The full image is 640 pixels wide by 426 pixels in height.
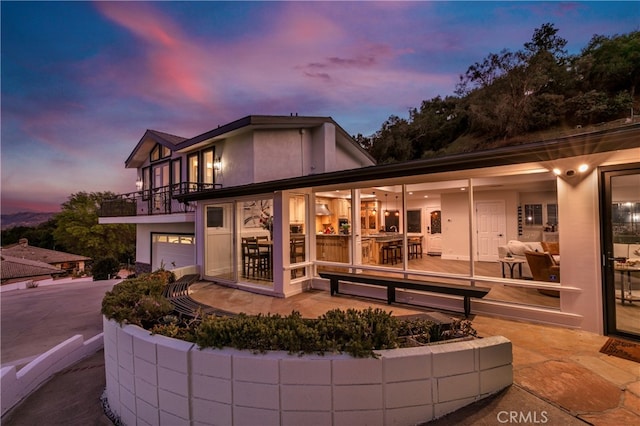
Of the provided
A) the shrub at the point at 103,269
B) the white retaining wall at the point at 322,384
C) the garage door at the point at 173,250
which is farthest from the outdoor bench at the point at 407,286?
the shrub at the point at 103,269

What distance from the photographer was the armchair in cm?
552

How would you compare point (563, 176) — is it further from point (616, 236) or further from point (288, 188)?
point (288, 188)

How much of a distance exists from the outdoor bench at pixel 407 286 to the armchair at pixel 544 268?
167 cm

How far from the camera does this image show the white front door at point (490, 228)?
8750mm

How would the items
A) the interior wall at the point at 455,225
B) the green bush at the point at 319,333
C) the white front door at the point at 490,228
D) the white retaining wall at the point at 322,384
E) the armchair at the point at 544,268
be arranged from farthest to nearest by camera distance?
the interior wall at the point at 455,225
the white front door at the point at 490,228
the armchair at the point at 544,268
the green bush at the point at 319,333
the white retaining wall at the point at 322,384

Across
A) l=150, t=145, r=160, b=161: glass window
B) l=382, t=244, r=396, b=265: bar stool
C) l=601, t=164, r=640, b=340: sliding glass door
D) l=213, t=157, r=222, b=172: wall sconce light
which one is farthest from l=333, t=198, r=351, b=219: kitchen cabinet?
l=150, t=145, r=160, b=161: glass window

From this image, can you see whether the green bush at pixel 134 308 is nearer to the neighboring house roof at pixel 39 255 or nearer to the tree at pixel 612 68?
the tree at pixel 612 68

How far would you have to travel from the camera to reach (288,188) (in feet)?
21.3

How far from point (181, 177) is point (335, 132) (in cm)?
735

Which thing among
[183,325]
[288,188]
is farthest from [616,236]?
[183,325]

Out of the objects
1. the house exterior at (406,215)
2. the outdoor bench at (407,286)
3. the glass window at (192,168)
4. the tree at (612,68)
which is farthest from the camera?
the tree at (612,68)

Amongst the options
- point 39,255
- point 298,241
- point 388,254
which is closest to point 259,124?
point 298,241

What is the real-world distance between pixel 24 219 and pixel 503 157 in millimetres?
61024

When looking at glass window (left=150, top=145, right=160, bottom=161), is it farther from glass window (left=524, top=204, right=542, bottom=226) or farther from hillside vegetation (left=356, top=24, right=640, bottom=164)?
hillside vegetation (left=356, top=24, right=640, bottom=164)
